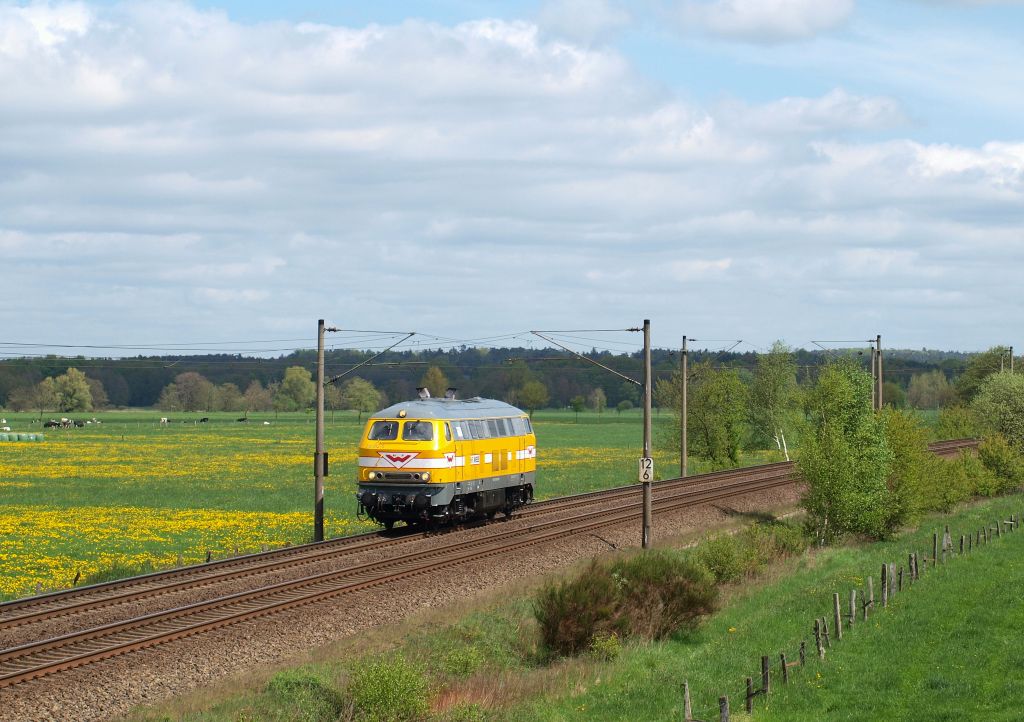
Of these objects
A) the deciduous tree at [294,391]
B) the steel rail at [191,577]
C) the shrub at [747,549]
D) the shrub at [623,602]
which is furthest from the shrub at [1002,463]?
the deciduous tree at [294,391]

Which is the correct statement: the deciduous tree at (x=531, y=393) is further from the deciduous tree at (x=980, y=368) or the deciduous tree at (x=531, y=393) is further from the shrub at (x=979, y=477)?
the shrub at (x=979, y=477)

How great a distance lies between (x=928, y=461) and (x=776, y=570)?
812 inches

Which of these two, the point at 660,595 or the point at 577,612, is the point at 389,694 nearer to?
the point at 577,612

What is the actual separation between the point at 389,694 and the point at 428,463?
17049mm

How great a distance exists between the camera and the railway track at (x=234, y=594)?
20.2 metres

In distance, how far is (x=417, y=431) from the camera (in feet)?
118

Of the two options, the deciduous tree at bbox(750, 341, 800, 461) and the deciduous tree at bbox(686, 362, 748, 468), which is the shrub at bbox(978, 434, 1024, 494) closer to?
the deciduous tree at bbox(686, 362, 748, 468)

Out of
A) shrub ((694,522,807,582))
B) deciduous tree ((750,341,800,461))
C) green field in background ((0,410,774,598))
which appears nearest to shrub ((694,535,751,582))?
shrub ((694,522,807,582))

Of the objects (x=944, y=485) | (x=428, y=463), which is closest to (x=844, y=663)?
(x=428, y=463)

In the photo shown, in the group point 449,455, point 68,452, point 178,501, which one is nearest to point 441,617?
point 449,455

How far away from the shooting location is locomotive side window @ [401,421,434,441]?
3569cm

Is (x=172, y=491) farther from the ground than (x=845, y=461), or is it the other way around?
(x=845, y=461)

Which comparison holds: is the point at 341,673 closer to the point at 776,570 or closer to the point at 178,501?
the point at 776,570

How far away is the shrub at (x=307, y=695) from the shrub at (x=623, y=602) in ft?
23.8
